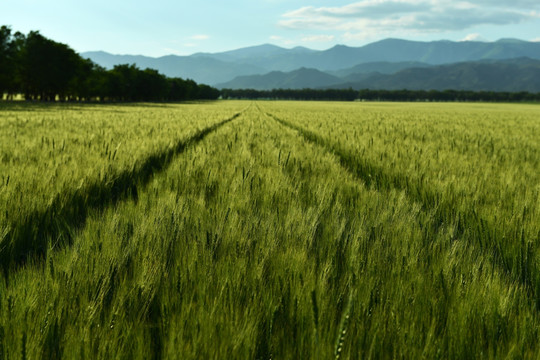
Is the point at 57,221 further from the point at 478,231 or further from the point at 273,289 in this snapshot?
the point at 478,231

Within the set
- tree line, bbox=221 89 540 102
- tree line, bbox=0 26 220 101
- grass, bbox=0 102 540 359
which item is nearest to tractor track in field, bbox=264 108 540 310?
grass, bbox=0 102 540 359

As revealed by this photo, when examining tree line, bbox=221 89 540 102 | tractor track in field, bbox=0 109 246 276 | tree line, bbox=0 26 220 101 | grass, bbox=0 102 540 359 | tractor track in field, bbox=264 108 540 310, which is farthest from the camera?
tree line, bbox=221 89 540 102

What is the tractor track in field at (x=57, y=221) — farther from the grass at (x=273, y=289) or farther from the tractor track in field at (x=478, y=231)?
the tractor track in field at (x=478, y=231)

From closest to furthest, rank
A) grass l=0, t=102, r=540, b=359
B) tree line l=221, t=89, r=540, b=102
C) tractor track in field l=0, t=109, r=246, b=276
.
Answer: grass l=0, t=102, r=540, b=359 → tractor track in field l=0, t=109, r=246, b=276 → tree line l=221, t=89, r=540, b=102

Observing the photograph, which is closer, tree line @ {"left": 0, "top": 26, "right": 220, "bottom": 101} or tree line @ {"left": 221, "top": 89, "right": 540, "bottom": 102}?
tree line @ {"left": 0, "top": 26, "right": 220, "bottom": 101}

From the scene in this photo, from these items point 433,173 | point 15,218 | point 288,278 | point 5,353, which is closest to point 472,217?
point 433,173

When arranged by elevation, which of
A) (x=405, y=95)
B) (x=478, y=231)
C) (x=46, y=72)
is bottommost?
(x=478, y=231)

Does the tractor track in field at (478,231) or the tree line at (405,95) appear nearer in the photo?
the tractor track in field at (478,231)

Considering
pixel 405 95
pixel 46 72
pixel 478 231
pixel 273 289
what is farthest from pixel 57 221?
pixel 405 95

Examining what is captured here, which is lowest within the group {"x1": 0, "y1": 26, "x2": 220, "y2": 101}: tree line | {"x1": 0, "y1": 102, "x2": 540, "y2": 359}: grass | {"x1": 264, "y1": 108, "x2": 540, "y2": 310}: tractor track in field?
{"x1": 264, "y1": 108, "x2": 540, "y2": 310}: tractor track in field

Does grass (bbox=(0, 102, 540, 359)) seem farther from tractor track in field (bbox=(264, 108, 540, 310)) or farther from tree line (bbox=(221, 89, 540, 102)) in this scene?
tree line (bbox=(221, 89, 540, 102))

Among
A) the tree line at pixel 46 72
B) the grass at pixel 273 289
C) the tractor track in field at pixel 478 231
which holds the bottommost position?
the tractor track in field at pixel 478 231

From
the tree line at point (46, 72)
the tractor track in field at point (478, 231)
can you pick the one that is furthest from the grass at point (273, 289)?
the tree line at point (46, 72)

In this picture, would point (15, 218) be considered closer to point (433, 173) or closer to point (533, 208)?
point (533, 208)
